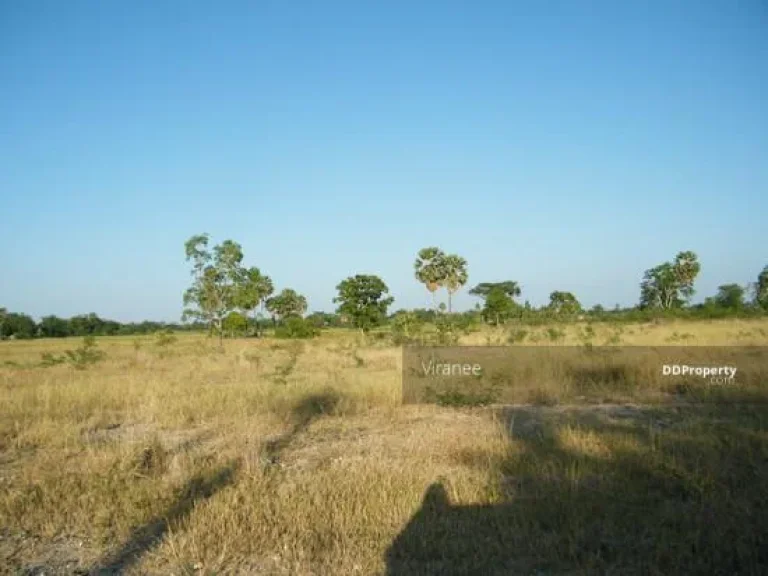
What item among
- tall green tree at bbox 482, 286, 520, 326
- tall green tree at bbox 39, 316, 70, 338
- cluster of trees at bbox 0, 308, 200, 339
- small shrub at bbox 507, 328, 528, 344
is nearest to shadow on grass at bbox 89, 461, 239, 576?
small shrub at bbox 507, 328, 528, 344

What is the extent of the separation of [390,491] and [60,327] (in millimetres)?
99379

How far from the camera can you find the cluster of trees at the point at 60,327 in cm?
7933

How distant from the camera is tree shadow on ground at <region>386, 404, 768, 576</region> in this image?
12.0 feet

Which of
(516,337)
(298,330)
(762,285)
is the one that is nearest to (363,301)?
(298,330)

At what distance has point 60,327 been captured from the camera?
89625 mm

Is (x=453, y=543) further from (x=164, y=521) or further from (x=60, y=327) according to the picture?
(x=60, y=327)

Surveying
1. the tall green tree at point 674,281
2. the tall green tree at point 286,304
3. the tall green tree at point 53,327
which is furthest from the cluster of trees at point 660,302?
the tall green tree at point 53,327

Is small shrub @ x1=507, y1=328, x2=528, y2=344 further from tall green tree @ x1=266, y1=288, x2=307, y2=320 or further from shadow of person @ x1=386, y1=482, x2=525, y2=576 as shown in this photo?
tall green tree @ x1=266, y1=288, x2=307, y2=320

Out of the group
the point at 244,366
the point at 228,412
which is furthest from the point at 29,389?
the point at 244,366

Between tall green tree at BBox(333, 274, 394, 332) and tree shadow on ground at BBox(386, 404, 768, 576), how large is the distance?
1559 inches

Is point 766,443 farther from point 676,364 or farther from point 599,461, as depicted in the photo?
point 676,364

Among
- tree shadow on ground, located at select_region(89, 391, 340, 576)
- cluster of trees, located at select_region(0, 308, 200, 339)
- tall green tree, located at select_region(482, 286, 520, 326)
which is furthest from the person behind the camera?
cluster of trees, located at select_region(0, 308, 200, 339)

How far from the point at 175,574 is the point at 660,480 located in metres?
4.07

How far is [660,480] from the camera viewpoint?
5.02 meters
